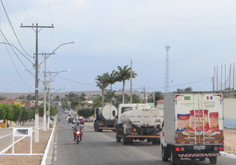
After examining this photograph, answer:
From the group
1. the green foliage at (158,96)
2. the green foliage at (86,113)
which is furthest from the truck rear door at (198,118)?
the green foliage at (86,113)

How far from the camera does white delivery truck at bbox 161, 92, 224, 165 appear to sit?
39.6 ft

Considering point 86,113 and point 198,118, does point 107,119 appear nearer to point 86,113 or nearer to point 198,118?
point 198,118

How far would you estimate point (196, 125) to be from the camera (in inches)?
478

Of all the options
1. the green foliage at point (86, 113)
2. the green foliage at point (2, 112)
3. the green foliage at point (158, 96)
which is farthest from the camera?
the green foliage at point (86, 113)

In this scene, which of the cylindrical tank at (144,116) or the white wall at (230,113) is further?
the white wall at (230,113)

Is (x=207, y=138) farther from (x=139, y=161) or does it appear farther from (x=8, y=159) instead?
(x=8, y=159)

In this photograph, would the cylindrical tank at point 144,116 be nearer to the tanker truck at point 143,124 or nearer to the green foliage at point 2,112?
the tanker truck at point 143,124

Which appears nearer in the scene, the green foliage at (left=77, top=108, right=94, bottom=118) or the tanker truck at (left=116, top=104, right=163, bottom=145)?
the tanker truck at (left=116, top=104, right=163, bottom=145)

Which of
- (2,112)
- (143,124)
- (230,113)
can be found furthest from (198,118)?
(2,112)

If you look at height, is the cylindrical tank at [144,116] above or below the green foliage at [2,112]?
above

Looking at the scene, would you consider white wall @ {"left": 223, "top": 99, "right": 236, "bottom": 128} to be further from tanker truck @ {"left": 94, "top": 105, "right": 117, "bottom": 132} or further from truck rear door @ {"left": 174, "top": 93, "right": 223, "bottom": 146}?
truck rear door @ {"left": 174, "top": 93, "right": 223, "bottom": 146}

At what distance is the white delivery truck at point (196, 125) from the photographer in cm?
1207

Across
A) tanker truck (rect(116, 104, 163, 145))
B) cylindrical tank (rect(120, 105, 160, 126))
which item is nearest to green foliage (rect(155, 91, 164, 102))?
tanker truck (rect(116, 104, 163, 145))

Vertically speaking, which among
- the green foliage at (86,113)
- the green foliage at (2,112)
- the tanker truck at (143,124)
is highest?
the tanker truck at (143,124)
